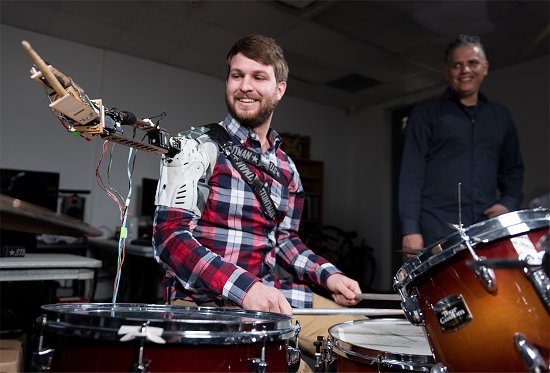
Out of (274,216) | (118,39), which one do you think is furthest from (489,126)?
(118,39)

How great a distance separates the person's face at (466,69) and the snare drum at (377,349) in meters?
1.29

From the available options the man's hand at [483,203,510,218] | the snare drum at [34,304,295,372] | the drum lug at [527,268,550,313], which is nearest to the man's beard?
the snare drum at [34,304,295,372]

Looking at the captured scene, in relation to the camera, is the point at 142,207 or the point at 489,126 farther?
the point at 142,207

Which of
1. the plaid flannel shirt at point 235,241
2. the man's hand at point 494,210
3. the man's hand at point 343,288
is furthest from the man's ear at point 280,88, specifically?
the man's hand at point 494,210

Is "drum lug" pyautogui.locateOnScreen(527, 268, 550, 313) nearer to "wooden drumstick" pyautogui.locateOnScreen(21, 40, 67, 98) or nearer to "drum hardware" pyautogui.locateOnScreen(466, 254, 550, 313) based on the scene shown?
"drum hardware" pyautogui.locateOnScreen(466, 254, 550, 313)

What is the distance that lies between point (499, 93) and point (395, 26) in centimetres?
170

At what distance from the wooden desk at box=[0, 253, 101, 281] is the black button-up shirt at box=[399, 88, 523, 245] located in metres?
1.52

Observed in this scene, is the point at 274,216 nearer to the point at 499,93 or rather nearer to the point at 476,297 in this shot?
the point at 476,297

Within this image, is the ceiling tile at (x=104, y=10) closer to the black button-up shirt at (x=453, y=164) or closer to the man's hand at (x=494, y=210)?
the black button-up shirt at (x=453, y=164)

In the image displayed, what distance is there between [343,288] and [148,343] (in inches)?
29.8

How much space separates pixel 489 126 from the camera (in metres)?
1.97

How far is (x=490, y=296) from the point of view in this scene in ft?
2.11

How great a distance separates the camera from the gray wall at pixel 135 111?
13.2 feet

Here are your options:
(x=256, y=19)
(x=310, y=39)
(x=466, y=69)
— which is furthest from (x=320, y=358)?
(x=310, y=39)
